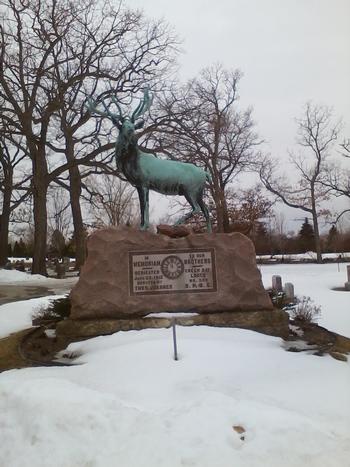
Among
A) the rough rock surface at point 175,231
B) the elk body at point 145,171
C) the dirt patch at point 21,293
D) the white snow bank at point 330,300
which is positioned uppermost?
the elk body at point 145,171

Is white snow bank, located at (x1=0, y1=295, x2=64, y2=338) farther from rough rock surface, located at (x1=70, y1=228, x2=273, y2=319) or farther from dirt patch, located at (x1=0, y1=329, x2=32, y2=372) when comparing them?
rough rock surface, located at (x1=70, y1=228, x2=273, y2=319)

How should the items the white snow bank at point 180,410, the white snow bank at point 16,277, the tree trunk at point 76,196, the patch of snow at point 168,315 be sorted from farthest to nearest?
the tree trunk at point 76,196 → the white snow bank at point 16,277 → the patch of snow at point 168,315 → the white snow bank at point 180,410

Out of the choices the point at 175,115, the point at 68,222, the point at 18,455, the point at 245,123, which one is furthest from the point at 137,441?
the point at 68,222

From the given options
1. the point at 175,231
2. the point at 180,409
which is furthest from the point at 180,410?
the point at 175,231

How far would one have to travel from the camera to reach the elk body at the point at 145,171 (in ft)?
23.7

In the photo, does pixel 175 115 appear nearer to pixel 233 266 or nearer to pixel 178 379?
pixel 233 266

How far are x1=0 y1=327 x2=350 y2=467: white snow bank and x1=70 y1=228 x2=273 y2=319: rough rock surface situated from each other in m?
1.46

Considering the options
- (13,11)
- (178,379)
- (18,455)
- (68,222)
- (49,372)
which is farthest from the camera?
(68,222)

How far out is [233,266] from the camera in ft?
23.1

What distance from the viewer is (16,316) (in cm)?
949

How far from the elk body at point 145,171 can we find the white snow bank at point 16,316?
138 inches

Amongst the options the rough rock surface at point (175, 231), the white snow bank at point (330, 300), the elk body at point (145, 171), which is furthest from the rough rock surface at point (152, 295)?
the white snow bank at point (330, 300)

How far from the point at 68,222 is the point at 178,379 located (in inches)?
2093

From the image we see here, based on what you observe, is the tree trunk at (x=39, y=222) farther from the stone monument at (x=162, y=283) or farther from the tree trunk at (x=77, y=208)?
the stone monument at (x=162, y=283)
